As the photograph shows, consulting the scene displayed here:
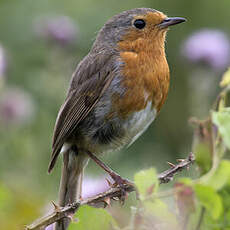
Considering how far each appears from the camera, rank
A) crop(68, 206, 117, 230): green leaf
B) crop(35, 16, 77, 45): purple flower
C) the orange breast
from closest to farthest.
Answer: crop(68, 206, 117, 230): green leaf → the orange breast → crop(35, 16, 77, 45): purple flower

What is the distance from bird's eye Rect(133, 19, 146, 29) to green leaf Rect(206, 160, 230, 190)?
2936mm

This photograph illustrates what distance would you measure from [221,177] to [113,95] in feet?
8.32

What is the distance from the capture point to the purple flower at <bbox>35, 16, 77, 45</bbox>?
5.41 m

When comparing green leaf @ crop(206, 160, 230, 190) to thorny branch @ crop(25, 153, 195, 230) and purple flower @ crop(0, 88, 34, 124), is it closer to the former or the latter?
thorny branch @ crop(25, 153, 195, 230)

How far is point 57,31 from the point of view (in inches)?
217

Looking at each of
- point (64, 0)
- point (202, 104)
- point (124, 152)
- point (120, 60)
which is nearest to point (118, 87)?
point (120, 60)

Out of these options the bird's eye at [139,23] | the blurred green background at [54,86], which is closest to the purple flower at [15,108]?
the blurred green background at [54,86]

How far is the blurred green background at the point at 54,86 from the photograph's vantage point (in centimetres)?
446

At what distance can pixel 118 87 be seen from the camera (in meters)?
3.60

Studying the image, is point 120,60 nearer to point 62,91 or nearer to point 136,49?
point 136,49

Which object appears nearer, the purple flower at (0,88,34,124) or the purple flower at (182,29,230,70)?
the purple flower at (0,88,34,124)

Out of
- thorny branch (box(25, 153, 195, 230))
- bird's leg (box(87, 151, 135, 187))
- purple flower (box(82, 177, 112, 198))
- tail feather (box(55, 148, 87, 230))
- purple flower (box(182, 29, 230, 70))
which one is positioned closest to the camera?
thorny branch (box(25, 153, 195, 230))

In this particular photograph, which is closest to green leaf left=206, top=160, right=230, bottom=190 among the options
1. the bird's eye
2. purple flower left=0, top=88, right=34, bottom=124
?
the bird's eye

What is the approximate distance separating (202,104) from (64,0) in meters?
3.09
